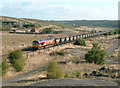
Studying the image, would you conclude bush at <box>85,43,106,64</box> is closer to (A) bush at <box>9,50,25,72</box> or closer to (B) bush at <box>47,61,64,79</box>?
(B) bush at <box>47,61,64,79</box>

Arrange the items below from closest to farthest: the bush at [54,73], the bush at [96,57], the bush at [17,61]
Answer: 1. the bush at [54,73]
2. the bush at [17,61]
3. the bush at [96,57]

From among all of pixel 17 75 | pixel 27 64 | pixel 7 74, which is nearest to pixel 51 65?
pixel 17 75

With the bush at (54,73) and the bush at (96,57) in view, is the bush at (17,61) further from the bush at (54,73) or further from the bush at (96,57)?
the bush at (96,57)

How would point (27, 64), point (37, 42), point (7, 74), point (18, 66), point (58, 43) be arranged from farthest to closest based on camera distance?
1. point (58, 43)
2. point (37, 42)
3. point (27, 64)
4. point (18, 66)
5. point (7, 74)

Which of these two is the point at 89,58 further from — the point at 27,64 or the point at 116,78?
the point at 27,64

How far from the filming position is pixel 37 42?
35312 mm

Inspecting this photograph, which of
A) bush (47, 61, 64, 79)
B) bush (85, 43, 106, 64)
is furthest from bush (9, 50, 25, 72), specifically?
bush (85, 43, 106, 64)

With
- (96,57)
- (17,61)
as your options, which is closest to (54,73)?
(17,61)

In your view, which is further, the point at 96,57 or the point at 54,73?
the point at 96,57

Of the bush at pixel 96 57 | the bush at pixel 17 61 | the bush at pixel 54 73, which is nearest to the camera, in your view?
the bush at pixel 54 73

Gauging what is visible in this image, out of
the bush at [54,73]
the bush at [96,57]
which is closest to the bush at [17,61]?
the bush at [54,73]

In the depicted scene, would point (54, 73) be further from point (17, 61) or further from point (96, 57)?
point (96, 57)

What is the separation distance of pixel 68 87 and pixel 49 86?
1.97 m

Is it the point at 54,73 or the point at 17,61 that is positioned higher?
the point at 17,61
